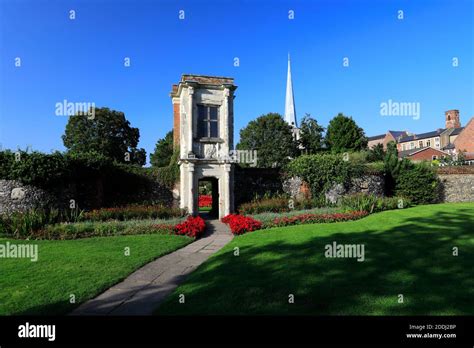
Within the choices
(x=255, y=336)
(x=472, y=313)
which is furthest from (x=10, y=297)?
(x=472, y=313)

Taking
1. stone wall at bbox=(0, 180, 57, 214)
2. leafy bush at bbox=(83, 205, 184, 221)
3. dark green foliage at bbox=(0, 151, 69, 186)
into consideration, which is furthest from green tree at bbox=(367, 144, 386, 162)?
stone wall at bbox=(0, 180, 57, 214)

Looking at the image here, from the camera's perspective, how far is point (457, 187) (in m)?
26.3

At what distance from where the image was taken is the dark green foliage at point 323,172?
19.7 metres

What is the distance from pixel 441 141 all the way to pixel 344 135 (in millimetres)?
41628

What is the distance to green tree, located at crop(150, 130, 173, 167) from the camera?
43625mm

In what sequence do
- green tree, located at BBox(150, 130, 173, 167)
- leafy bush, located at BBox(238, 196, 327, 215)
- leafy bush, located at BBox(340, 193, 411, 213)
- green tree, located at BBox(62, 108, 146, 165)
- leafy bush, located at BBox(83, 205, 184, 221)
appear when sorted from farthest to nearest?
green tree, located at BBox(150, 130, 173, 167)
green tree, located at BBox(62, 108, 146, 165)
leafy bush, located at BBox(238, 196, 327, 215)
leafy bush, located at BBox(340, 193, 411, 213)
leafy bush, located at BBox(83, 205, 184, 221)

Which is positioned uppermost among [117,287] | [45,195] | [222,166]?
[222,166]

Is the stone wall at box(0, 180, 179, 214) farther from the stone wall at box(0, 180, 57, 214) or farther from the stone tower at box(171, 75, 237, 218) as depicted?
the stone tower at box(171, 75, 237, 218)

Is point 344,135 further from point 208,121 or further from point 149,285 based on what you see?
point 149,285

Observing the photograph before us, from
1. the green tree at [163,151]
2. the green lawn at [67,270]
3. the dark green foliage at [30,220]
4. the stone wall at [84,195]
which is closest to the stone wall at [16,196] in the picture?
the stone wall at [84,195]

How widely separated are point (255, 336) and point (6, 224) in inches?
498

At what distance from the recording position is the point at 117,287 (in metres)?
6.57

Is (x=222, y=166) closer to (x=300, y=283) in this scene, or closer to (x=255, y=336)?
(x=300, y=283)

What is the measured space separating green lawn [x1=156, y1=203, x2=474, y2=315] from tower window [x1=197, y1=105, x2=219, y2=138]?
8.29 m
